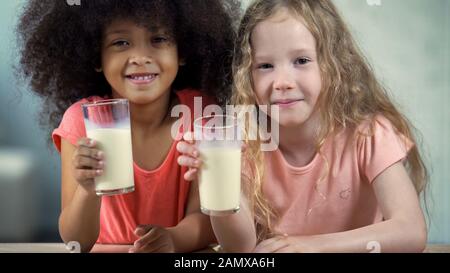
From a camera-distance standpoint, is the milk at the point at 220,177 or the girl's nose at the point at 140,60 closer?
the milk at the point at 220,177

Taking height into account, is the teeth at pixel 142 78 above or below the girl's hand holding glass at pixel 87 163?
above

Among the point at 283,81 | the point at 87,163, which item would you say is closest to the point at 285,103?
the point at 283,81

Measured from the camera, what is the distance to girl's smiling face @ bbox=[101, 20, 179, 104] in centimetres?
124

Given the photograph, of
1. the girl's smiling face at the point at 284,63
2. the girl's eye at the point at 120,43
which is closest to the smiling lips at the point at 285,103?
the girl's smiling face at the point at 284,63

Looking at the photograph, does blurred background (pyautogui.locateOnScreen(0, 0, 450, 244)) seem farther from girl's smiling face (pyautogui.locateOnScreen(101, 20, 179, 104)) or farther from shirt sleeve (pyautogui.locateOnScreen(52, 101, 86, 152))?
girl's smiling face (pyautogui.locateOnScreen(101, 20, 179, 104))

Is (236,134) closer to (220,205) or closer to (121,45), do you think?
(220,205)

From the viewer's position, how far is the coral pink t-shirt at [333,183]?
50.2 inches

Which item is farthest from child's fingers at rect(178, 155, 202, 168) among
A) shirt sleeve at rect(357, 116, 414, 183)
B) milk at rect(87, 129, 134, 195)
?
shirt sleeve at rect(357, 116, 414, 183)

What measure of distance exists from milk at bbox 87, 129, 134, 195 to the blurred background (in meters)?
0.17

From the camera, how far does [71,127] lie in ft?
4.18

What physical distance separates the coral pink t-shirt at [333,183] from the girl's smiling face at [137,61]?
10.1 inches

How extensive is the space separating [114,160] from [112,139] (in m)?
0.04

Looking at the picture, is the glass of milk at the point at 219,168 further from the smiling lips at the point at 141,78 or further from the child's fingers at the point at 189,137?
the smiling lips at the point at 141,78
